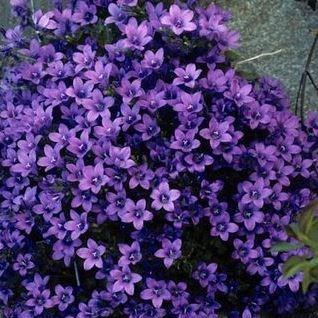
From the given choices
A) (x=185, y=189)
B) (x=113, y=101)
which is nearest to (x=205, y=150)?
(x=185, y=189)

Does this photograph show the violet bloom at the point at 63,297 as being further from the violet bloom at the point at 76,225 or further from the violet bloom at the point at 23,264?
the violet bloom at the point at 76,225

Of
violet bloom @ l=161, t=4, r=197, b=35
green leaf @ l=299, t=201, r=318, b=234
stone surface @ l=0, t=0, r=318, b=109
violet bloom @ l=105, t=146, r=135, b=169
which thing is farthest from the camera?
stone surface @ l=0, t=0, r=318, b=109

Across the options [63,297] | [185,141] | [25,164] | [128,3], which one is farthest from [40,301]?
[128,3]

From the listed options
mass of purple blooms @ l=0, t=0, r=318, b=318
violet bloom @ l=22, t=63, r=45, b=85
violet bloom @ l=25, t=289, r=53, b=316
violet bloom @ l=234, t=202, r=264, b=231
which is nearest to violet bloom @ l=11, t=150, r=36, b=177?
mass of purple blooms @ l=0, t=0, r=318, b=318

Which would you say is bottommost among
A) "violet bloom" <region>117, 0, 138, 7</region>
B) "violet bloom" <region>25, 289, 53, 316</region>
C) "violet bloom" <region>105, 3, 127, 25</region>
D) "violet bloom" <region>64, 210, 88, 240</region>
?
"violet bloom" <region>25, 289, 53, 316</region>

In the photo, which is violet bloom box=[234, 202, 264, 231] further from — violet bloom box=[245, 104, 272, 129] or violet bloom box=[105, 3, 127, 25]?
violet bloom box=[105, 3, 127, 25]

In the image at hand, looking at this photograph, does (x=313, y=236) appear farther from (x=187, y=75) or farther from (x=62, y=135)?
(x=62, y=135)

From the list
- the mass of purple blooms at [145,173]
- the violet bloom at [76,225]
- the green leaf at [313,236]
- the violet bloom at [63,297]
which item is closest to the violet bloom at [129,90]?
the mass of purple blooms at [145,173]
